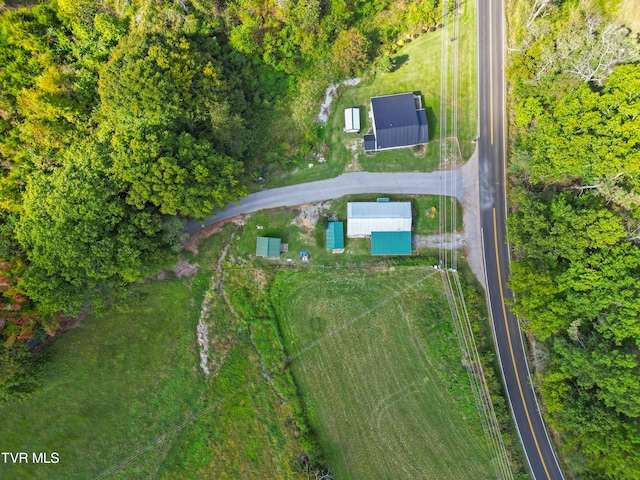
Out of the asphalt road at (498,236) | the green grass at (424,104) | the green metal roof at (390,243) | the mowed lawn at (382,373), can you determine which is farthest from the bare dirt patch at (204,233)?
the asphalt road at (498,236)

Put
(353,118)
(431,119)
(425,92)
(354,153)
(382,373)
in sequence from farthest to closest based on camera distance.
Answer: (354,153) → (425,92) → (431,119) → (353,118) → (382,373)

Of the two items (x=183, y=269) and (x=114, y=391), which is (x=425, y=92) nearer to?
(x=183, y=269)

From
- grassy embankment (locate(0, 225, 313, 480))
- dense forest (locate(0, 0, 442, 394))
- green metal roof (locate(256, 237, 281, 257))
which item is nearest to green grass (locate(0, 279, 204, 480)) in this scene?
grassy embankment (locate(0, 225, 313, 480))

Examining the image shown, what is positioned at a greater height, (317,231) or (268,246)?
(317,231)

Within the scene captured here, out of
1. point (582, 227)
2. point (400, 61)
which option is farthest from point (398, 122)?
point (582, 227)

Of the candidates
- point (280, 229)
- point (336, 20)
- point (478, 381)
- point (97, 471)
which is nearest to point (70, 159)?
point (280, 229)

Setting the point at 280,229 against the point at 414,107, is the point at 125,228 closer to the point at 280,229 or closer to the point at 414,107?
the point at 280,229
